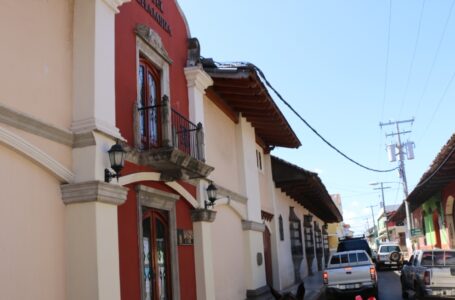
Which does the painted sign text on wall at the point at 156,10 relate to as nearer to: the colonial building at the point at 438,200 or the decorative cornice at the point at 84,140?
the decorative cornice at the point at 84,140

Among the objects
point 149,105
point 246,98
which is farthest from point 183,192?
point 246,98

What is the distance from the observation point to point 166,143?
8.83 metres

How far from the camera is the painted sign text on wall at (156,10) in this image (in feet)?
32.9

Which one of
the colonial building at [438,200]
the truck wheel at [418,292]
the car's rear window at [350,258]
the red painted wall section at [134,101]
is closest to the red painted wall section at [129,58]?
the red painted wall section at [134,101]

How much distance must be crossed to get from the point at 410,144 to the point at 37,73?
37.7 m

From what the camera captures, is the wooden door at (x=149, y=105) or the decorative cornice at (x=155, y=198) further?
the wooden door at (x=149, y=105)

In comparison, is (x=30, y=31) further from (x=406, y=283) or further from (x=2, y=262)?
(x=406, y=283)

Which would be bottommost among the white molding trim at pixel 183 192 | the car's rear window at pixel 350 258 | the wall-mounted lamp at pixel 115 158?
the car's rear window at pixel 350 258

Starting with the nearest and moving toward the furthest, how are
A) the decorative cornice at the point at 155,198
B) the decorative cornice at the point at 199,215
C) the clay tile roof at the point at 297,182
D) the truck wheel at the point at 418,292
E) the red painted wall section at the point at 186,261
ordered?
the decorative cornice at the point at 155,198 → the red painted wall section at the point at 186,261 → the decorative cornice at the point at 199,215 → the truck wheel at the point at 418,292 → the clay tile roof at the point at 297,182

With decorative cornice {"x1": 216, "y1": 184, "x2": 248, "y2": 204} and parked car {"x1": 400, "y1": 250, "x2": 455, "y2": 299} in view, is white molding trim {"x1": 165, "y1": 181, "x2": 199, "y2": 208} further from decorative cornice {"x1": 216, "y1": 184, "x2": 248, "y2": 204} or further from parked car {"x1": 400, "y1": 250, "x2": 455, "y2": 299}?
parked car {"x1": 400, "y1": 250, "x2": 455, "y2": 299}

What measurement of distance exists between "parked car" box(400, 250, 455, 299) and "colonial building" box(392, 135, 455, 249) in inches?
120

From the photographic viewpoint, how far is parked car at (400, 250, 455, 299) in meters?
12.9

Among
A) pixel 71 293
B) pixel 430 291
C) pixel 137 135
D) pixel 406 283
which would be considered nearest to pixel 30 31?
pixel 137 135

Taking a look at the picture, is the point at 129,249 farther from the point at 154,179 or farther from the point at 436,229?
the point at 436,229
